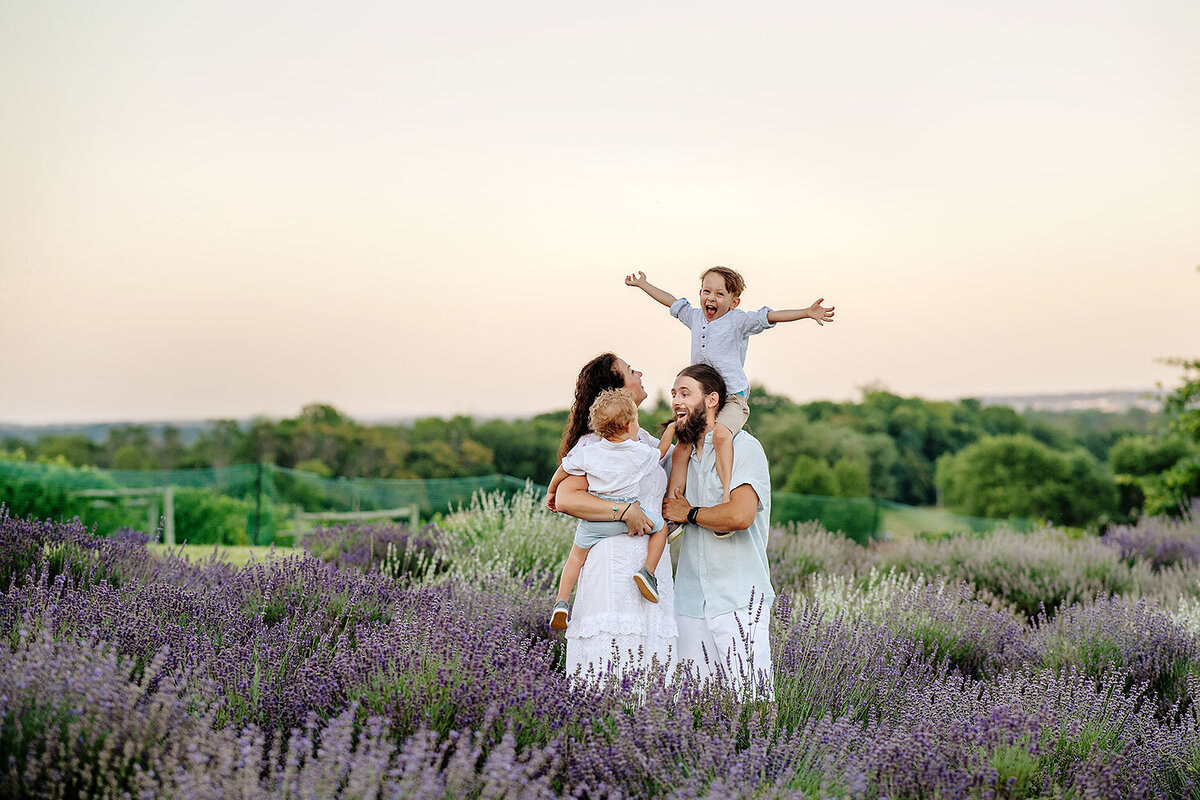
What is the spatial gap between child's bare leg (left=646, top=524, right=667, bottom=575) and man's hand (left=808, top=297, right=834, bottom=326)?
1.45m

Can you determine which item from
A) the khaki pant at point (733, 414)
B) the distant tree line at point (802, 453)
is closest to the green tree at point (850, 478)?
the distant tree line at point (802, 453)

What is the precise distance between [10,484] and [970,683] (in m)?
11.6

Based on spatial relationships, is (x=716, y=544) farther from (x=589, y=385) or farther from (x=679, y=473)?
(x=589, y=385)

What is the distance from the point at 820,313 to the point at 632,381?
3.90 ft

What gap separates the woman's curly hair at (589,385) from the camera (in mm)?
3787

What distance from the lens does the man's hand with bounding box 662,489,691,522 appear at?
366cm

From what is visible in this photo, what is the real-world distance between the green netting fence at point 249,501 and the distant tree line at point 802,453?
693 cm

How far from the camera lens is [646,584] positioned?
3.48 m

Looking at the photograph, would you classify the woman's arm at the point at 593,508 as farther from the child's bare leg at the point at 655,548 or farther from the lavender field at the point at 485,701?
the lavender field at the point at 485,701

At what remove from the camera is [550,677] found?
318 centimetres

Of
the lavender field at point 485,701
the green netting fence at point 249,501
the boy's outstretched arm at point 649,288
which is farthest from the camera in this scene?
the green netting fence at point 249,501

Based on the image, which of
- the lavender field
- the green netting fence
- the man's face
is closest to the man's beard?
the man's face

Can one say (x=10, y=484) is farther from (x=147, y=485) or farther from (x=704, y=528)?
(x=704, y=528)

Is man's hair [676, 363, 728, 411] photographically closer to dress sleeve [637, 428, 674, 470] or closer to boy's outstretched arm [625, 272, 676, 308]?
dress sleeve [637, 428, 674, 470]
